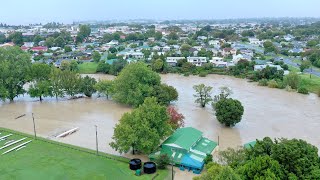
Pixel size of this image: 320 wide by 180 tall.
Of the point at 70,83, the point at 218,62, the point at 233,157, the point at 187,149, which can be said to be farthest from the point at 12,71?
the point at 218,62

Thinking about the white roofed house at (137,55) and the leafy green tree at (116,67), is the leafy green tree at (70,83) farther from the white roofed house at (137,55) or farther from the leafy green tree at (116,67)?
the white roofed house at (137,55)

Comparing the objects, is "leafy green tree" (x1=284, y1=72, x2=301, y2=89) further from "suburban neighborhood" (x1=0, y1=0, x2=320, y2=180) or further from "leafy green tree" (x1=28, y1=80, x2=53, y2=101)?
"leafy green tree" (x1=28, y1=80, x2=53, y2=101)

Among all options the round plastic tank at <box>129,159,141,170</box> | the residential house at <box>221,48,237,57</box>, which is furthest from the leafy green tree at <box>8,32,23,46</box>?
the round plastic tank at <box>129,159,141,170</box>

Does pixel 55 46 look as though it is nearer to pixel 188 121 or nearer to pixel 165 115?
pixel 188 121

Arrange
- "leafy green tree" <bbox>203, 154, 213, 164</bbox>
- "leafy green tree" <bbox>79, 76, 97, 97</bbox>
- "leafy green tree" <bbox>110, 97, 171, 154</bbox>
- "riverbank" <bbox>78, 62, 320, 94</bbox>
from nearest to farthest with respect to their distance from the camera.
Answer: "leafy green tree" <bbox>203, 154, 213, 164</bbox>, "leafy green tree" <bbox>110, 97, 171, 154</bbox>, "leafy green tree" <bbox>79, 76, 97, 97</bbox>, "riverbank" <bbox>78, 62, 320, 94</bbox>

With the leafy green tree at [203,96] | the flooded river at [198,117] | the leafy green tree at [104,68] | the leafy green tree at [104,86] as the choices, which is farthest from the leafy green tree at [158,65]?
the leafy green tree at [203,96]

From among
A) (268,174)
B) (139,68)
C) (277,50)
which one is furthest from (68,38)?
(268,174)
